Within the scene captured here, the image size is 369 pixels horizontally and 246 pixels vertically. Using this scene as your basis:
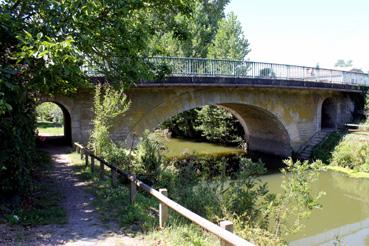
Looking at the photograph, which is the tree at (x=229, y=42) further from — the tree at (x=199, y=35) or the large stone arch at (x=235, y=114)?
the large stone arch at (x=235, y=114)

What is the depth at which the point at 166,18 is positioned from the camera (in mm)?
10391

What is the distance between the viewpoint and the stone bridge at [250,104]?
1586cm

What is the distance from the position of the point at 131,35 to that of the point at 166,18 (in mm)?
2605

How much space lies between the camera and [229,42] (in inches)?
1197

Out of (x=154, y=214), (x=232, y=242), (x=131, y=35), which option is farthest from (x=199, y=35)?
(x=232, y=242)

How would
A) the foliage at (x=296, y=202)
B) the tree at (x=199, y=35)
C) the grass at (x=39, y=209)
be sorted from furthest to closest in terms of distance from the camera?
the tree at (x=199, y=35)
the foliage at (x=296, y=202)
the grass at (x=39, y=209)

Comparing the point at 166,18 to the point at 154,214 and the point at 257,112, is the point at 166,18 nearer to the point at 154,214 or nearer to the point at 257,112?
the point at 154,214

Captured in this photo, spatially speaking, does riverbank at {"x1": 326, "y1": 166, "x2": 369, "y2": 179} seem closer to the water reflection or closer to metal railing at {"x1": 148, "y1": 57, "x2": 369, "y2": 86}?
the water reflection

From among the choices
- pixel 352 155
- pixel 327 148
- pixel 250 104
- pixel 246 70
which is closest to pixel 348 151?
pixel 352 155

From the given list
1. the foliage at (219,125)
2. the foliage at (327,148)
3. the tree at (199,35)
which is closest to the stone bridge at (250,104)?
the foliage at (219,125)

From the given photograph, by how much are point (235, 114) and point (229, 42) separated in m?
8.08

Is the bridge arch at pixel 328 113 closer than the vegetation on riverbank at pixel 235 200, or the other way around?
the vegetation on riverbank at pixel 235 200

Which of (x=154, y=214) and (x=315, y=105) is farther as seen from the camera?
(x=315, y=105)

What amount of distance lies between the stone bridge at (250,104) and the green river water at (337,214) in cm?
426
